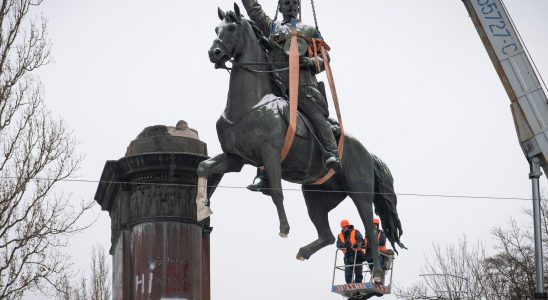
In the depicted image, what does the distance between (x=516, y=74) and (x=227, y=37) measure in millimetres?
6298

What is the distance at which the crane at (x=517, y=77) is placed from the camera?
71.8 feet

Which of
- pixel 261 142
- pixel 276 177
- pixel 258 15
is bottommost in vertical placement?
pixel 276 177

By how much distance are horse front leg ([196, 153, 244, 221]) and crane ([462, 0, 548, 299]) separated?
19.0ft

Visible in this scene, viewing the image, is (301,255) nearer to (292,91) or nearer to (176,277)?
(176,277)

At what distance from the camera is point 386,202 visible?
21.1m

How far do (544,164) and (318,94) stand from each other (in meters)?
4.93

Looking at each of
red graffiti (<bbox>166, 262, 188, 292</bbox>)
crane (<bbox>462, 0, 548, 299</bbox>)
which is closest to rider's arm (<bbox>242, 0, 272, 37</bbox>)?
red graffiti (<bbox>166, 262, 188, 292</bbox>)

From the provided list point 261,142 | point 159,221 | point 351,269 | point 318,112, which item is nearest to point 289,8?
point 318,112

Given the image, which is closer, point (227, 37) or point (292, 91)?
point (227, 37)

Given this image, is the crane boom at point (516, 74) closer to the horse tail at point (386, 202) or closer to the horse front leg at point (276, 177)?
the horse tail at point (386, 202)

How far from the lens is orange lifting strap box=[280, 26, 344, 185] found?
18.7m

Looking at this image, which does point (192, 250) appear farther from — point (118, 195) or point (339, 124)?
point (339, 124)

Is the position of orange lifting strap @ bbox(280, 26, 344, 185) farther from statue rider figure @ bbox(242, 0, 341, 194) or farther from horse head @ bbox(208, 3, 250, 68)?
horse head @ bbox(208, 3, 250, 68)

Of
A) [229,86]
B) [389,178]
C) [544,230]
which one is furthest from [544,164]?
[544,230]
